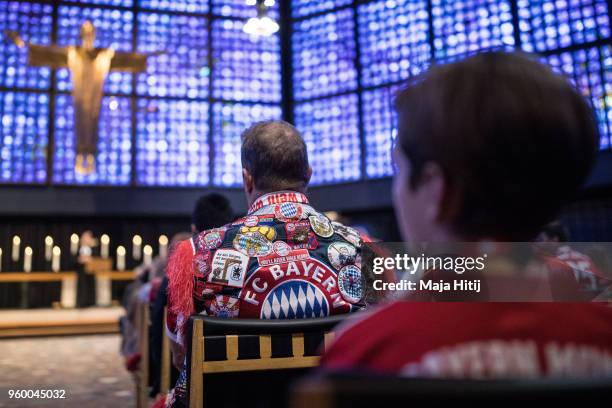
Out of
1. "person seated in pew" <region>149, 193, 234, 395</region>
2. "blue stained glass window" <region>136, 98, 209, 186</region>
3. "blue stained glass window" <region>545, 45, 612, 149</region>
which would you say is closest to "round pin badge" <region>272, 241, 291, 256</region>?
"person seated in pew" <region>149, 193, 234, 395</region>

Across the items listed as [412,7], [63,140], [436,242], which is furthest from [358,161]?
[436,242]

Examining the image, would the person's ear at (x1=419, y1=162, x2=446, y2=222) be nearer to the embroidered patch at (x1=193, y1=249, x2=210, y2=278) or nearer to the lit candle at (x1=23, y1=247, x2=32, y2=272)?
the embroidered patch at (x1=193, y1=249, x2=210, y2=278)

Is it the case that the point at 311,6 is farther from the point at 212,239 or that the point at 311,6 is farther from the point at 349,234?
the point at 212,239

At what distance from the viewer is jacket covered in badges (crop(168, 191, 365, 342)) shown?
138 cm

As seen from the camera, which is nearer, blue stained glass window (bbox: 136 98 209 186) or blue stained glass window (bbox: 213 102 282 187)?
blue stained glass window (bbox: 136 98 209 186)

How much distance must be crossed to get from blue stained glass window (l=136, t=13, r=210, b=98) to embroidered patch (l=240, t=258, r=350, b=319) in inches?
509

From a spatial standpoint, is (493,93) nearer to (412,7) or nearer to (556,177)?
(556,177)

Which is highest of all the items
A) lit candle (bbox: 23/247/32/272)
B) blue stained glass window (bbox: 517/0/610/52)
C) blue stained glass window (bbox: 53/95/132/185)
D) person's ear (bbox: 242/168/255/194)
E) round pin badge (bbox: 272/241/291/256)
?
blue stained glass window (bbox: 517/0/610/52)

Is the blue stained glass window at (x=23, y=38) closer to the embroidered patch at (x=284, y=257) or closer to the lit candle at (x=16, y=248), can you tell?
the lit candle at (x=16, y=248)

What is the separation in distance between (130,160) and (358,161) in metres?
5.63

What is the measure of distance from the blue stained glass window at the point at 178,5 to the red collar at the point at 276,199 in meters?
13.6

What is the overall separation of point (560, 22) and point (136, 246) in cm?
1112

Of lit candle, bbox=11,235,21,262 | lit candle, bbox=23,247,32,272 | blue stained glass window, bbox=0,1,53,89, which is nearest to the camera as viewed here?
blue stained glass window, bbox=0,1,53,89

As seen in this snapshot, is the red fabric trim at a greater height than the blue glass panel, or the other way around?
the blue glass panel
